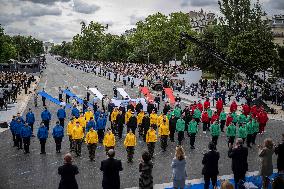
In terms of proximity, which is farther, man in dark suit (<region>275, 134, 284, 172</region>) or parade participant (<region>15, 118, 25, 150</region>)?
parade participant (<region>15, 118, 25, 150</region>)

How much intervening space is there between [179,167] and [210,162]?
107cm

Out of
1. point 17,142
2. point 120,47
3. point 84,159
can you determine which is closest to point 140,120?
point 84,159

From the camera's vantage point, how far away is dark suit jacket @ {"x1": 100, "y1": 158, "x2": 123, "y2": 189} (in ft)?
29.9

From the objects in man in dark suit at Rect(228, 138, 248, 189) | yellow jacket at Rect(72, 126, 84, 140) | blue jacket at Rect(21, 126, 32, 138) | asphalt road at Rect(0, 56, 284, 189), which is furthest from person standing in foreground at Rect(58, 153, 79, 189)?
blue jacket at Rect(21, 126, 32, 138)

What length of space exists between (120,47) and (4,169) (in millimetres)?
85486

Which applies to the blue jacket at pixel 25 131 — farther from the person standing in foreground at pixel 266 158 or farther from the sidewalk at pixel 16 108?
the person standing in foreground at pixel 266 158

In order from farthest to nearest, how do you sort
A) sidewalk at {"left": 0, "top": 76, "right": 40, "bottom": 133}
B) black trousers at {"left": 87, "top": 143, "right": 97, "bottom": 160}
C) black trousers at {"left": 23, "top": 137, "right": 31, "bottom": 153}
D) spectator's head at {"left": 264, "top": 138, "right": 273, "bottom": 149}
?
sidewalk at {"left": 0, "top": 76, "right": 40, "bottom": 133} < black trousers at {"left": 23, "top": 137, "right": 31, "bottom": 153} < black trousers at {"left": 87, "top": 143, "right": 97, "bottom": 160} < spectator's head at {"left": 264, "top": 138, "right": 273, "bottom": 149}

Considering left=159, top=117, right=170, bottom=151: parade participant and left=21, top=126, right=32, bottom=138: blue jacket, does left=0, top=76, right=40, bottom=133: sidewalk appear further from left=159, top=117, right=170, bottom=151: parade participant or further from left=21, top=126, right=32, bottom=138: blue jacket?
left=159, top=117, right=170, bottom=151: parade participant

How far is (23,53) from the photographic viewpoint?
116438 millimetres

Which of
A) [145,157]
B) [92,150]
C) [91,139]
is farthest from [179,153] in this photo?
[92,150]

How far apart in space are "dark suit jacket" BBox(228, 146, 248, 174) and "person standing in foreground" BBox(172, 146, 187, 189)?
1.60 m

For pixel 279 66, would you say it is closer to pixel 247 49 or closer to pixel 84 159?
pixel 247 49

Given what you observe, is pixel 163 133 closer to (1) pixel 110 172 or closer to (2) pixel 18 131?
(2) pixel 18 131

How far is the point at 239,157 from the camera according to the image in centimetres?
1034
